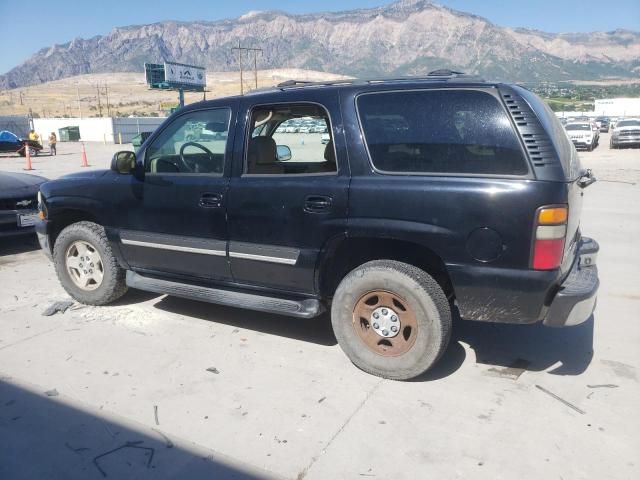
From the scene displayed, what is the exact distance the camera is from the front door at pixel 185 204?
13.2 feet

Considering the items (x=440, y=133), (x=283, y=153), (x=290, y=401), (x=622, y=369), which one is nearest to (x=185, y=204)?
(x=283, y=153)

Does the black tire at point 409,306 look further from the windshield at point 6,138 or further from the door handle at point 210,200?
the windshield at point 6,138

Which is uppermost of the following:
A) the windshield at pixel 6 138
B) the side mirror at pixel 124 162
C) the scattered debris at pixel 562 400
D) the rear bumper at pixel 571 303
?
the side mirror at pixel 124 162

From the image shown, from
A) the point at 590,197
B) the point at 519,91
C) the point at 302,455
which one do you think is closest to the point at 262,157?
the point at 519,91

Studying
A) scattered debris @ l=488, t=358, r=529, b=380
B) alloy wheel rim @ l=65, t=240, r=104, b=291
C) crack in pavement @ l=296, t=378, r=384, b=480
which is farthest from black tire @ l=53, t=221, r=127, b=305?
scattered debris @ l=488, t=358, r=529, b=380

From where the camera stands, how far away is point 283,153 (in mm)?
4570

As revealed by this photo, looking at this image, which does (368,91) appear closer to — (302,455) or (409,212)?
(409,212)

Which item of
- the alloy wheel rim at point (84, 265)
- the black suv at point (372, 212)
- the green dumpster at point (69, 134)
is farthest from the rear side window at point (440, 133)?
Answer: the green dumpster at point (69, 134)

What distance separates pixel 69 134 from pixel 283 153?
163 ft

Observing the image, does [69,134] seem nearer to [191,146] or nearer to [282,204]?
[191,146]

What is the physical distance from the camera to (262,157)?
13.2 feet

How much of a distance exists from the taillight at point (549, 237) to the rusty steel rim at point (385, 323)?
85 centimetres

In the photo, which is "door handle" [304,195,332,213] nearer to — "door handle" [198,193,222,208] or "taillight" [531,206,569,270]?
"door handle" [198,193,222,208]

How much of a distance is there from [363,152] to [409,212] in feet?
1.73
